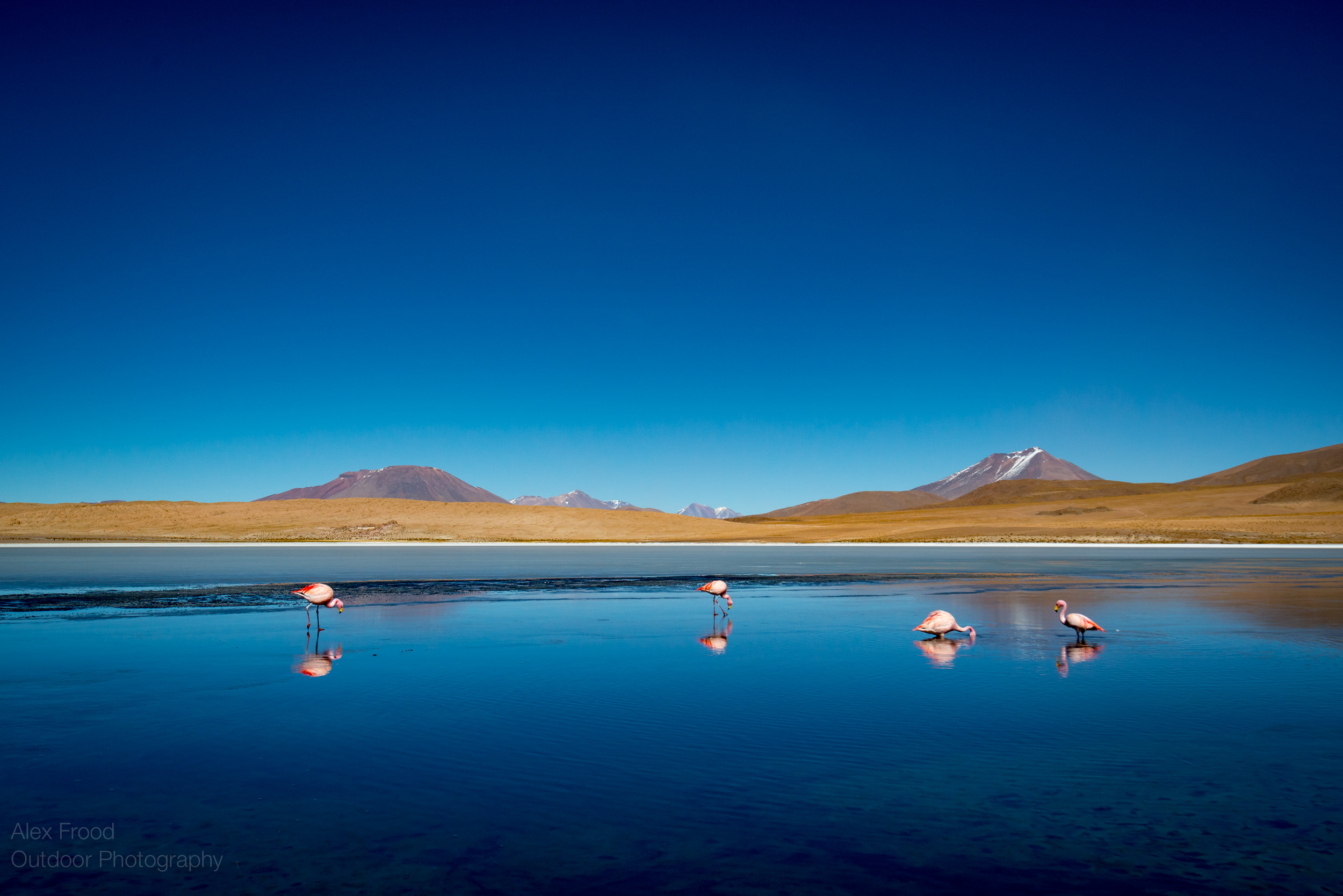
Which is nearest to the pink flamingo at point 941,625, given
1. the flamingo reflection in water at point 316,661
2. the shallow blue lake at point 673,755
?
the shallow blue lake at point 673,755

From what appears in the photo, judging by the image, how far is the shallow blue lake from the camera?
4805 mm

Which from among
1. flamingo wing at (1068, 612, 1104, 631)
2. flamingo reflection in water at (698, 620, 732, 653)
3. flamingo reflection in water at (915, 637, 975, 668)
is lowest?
flamingo reflection in water at (915, 637, 975, 668)

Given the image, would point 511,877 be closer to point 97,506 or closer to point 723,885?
point 723,885

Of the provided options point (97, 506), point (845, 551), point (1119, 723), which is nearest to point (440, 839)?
point (1119, 723)

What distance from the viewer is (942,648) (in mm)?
12711

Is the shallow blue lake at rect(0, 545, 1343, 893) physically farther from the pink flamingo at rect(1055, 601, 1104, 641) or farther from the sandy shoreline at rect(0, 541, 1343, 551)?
the sandy shoreline at rect(0, 541, 1343, 551)

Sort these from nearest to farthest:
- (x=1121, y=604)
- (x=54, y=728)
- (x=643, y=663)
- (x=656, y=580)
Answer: (x=54, y=728), (x=643, y=663), (x=1121, y=604), (x=656, y=580)

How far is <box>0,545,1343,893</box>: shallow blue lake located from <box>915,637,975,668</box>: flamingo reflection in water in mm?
123

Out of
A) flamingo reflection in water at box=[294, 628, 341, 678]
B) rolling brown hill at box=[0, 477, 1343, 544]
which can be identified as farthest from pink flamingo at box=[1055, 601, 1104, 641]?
rolling brown hill at box=[0, 477, 1343, 544]

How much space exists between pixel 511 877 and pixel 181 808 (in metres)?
2.57

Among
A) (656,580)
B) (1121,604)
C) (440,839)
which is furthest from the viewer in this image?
(656,580)

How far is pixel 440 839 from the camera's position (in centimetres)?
516

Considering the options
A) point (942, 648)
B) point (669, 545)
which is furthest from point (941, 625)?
point (669, 545)

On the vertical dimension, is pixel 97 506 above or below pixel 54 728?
above
